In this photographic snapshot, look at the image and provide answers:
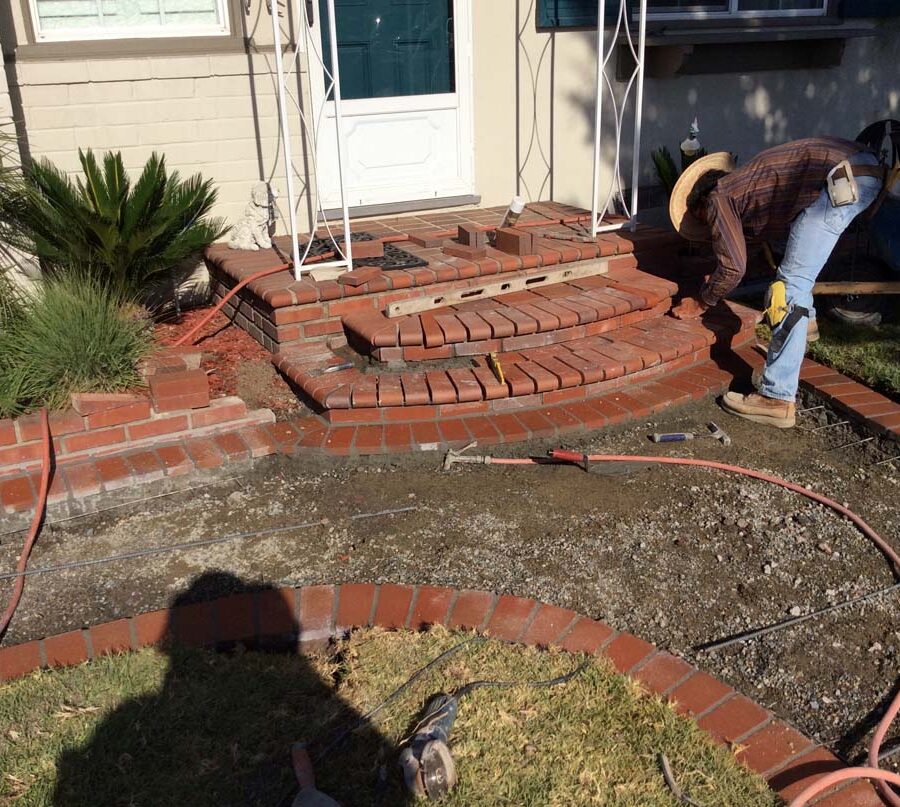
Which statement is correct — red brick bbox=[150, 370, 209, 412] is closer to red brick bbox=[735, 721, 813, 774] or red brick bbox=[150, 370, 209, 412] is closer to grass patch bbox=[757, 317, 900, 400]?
red brick bbox=[735, 721, 813, 774]

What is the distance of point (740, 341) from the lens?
212 inches

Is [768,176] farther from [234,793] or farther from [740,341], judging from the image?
[234,793]

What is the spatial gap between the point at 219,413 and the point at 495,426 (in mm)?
→ 1297

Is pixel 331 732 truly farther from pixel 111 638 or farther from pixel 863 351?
pixel 863 351

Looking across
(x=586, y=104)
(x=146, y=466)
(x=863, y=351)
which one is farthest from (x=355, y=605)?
(x=586, y=104)

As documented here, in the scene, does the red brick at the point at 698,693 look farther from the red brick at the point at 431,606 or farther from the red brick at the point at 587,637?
the red brick at the point at 431,606

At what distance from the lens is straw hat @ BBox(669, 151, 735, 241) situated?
517 cm

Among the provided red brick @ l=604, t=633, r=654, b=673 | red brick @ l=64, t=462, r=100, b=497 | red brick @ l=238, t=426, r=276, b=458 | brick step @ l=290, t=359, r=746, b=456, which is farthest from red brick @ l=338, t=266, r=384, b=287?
red brick @ l=604, t=633, r=654, b=673

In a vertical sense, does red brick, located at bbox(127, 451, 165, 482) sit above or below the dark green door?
below

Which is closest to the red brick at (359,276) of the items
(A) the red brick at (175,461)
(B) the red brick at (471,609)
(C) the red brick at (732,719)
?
(A) the red brick at (175,461)

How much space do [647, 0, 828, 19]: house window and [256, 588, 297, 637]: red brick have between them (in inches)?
222

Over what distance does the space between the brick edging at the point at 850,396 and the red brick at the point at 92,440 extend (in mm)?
3313

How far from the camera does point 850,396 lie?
4699 millimetres

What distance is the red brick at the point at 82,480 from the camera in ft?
12.5
